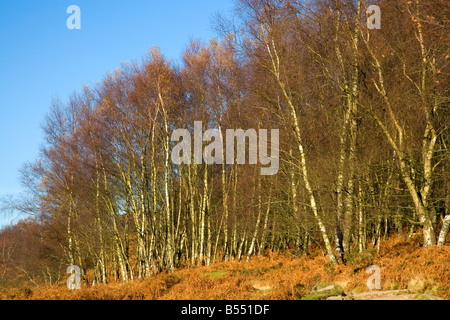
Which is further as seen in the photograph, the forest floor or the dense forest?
the dense forest

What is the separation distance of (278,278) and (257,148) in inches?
378

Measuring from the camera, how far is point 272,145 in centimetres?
1755

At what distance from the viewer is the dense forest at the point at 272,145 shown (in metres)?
12.8

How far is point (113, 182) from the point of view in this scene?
79.3 feet

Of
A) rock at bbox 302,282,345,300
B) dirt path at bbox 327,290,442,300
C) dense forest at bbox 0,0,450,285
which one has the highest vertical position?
dense forest at bbox 0,0,450,285

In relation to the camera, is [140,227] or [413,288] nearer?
[413,288]

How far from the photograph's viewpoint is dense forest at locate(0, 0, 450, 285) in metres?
12.8

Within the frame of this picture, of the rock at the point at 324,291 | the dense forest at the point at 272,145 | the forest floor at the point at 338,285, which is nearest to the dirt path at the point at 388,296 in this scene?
the forest floor at the point at 338,285

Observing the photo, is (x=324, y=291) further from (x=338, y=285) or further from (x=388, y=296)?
(x=388, y=296)

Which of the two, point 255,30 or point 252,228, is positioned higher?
point 255,30

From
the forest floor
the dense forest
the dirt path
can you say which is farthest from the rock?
the dense forest

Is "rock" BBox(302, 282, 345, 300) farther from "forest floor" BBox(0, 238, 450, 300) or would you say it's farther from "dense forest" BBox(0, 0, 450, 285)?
"dense forest" BBox(0, 0, 450, 285)
